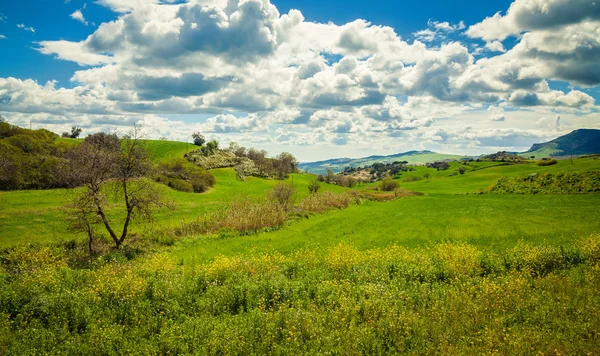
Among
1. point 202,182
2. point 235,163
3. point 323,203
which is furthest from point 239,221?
point 235,163

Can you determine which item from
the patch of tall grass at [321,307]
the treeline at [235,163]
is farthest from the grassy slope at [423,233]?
→ the treeline at [235,163]

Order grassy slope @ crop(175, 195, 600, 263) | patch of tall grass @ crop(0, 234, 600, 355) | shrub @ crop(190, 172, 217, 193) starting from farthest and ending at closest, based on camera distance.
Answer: shrub @ crop(190, 172, 217, 193)
grassy slope @ crop(175, 195, 600, 263)
patch of tall grass @ crop(0, 234, 600, 355)

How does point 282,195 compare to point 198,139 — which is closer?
point 282,195

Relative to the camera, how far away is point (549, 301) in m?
11.4

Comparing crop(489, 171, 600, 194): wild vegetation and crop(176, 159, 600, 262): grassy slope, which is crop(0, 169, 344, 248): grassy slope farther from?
crop(489, 171, 600, 194): wild vegetation

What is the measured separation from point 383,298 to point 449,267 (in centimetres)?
515

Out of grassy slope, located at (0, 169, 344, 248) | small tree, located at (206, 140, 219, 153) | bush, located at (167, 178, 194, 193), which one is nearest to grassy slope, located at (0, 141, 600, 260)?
grassy slope, located at (0, 169, 344, 248)

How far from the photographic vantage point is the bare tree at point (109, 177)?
21.6m

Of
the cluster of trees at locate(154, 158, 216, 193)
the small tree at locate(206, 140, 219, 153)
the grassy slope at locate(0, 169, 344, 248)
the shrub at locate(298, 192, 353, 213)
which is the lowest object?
the shrub at locate(298, 192, 353, 213)

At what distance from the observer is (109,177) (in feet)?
75.9

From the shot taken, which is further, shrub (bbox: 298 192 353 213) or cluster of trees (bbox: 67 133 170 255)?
shrub (bbox: 298 192 353 213)

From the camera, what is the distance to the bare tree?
21578 mm

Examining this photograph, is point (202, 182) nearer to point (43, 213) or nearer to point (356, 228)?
point (43, 213)

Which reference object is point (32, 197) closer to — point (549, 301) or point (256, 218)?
point (256, 218)
